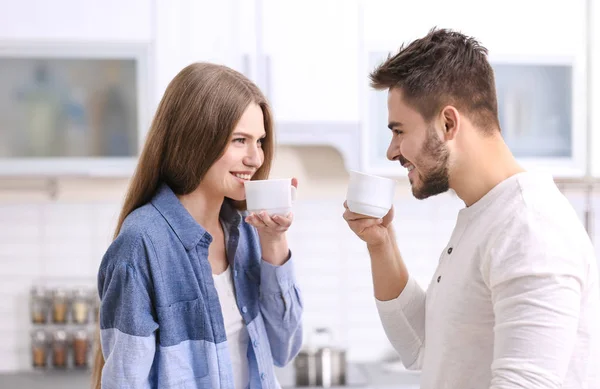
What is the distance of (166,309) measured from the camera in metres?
1.36

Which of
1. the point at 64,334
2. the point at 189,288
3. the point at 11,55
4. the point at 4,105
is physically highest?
the point at 11,55

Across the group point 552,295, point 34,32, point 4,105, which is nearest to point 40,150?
point 4,105

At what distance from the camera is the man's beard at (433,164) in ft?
4.13

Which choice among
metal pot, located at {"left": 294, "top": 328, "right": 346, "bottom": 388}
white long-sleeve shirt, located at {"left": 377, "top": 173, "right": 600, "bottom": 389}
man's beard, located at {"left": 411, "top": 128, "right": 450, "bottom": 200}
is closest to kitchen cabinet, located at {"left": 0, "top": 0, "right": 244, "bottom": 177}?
metal pot, located at {"left": 294, "top": 328, "right": 346, "bottom": 388}

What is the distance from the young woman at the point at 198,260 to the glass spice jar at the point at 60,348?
1.30 m

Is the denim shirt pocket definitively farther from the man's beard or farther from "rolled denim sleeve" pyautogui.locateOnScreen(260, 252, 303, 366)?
the man's beard

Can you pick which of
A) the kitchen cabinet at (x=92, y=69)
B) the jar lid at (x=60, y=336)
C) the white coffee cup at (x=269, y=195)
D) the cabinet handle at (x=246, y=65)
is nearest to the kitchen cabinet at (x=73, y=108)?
the kitchen cabinet at (x=92, y=69)

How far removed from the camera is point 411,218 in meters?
2.98

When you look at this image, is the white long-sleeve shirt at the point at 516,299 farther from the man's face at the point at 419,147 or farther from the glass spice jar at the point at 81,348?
the glass spice jar at the point at 81,348

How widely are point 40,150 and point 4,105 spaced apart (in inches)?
7.6

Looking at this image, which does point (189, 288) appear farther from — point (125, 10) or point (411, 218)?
point (411, 218)

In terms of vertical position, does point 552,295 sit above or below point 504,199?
below

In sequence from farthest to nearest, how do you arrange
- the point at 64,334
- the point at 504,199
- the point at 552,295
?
1. the point at 64,334
2. the point at 504,199
3. the point at 552,295

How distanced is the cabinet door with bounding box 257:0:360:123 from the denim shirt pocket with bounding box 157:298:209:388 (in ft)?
4.08
